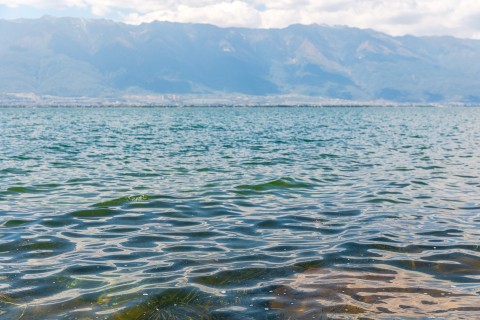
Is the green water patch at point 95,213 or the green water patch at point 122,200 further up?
the green water patch at point 122,200

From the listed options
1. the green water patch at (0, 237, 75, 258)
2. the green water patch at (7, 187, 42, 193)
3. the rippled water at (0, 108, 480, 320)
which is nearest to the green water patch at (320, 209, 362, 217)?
the rippled water at (0, 108, 480, 320)

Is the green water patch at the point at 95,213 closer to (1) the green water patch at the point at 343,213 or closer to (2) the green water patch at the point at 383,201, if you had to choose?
(1) the green water patch at the point at 343,213

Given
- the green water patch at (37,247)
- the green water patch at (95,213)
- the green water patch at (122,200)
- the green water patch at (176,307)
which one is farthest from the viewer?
the green water patch at (122,200)

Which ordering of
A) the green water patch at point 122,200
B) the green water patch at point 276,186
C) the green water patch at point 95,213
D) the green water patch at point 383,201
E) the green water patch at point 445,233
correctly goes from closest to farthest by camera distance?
the green water patch at point 445,233
the green water patch at point 95,213
the green water patch at point 122,200
the green water patch at point 383,201
the green water patch at point 276,186

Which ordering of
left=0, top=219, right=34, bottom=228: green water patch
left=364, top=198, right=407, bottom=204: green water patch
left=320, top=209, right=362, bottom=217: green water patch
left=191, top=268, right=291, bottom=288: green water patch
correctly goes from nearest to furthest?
left=191, top=268, right=291, bottom=288: green water patch → left=0, top=219, right=34, bottom=228: green water patch → left=320, top=209, right=362, bottom=217: green water patch → left=364, top=198, right=407, bottom=204: green water patch

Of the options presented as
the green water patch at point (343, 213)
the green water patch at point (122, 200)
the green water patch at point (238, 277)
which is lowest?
the green water patch at point (238, 277)

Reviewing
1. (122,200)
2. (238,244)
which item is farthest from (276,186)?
(238,244)

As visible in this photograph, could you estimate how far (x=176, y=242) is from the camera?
45.2 ft

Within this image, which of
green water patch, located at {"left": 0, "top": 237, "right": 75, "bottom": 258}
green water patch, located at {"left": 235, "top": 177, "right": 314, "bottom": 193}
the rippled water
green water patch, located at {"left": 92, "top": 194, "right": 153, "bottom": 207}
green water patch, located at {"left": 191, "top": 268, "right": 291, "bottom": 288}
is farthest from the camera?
green water patch, located at {"left": 235, "top": 177, "right": 314, "bottom": 193}

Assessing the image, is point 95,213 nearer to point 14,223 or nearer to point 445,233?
point 14,223

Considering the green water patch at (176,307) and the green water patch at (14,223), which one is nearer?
the green water patch at (176,307)

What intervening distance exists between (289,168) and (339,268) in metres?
18.3

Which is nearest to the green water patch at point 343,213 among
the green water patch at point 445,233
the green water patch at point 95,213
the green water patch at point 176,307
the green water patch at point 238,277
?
the green water patch at point 445,233

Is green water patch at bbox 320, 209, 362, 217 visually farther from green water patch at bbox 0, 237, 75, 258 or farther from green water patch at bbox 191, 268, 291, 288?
green water patch at bbox 0, 237, 75, 258
